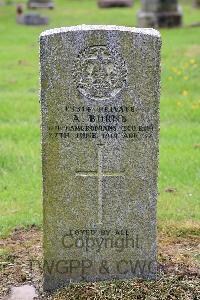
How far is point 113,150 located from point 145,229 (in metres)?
0.68

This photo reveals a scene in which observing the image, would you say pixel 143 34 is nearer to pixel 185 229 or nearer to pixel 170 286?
pixel 170 286

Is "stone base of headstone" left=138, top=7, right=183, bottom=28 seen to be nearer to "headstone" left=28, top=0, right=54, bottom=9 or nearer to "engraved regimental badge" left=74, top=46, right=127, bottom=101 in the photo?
"headstone" left=28, top=0, right=54, bottom=9

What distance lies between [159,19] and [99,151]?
15917mm

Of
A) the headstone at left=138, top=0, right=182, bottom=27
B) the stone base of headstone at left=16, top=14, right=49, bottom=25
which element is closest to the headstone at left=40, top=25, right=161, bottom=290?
the headstone at left=138, top=0, right=182, bottom=27

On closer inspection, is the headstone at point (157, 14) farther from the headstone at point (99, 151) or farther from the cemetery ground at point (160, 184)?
the headstone at point (99, 151)

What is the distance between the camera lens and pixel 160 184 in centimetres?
782

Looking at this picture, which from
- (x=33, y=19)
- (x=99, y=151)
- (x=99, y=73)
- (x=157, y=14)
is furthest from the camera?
(x=33, y=19)

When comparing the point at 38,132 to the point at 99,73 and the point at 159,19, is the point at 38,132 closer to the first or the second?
the point at 99,73

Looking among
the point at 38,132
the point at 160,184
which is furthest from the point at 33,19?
the point at 160,184

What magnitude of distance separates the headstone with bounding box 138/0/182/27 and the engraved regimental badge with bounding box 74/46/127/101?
15.6 m

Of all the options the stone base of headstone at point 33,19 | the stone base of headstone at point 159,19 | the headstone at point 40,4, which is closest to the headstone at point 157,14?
the stone base of headstone at point 159,19

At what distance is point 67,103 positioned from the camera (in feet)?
16.3

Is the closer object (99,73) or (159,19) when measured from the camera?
(99,73)

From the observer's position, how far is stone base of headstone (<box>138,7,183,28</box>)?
2027 centimetres
